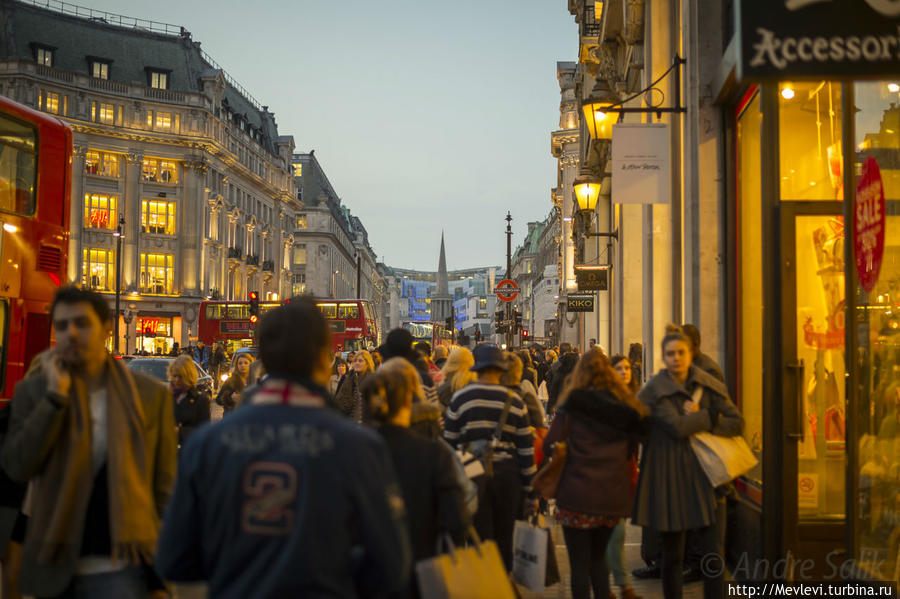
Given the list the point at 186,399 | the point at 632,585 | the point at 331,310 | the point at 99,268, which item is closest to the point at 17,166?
the point at 186,399

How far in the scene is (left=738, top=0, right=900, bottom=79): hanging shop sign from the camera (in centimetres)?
429

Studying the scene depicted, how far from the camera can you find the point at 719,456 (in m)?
6.14

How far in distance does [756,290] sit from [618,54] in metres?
14.1

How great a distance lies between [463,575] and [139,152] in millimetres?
68975

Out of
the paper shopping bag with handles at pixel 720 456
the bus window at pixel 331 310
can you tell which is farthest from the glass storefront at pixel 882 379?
the bus window at pixel 331 310

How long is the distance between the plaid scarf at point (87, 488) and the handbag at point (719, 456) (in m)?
3.71

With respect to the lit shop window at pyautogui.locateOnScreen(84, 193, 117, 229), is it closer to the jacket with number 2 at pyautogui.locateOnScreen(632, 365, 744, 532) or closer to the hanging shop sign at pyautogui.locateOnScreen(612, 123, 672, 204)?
the hanging shop sign at pyautogui.locateOnScreen(612, 123, 672, 204)

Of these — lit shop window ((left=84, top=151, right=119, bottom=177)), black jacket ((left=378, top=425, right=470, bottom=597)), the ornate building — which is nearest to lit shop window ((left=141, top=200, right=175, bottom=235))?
the ornate building

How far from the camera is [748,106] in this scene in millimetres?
8773

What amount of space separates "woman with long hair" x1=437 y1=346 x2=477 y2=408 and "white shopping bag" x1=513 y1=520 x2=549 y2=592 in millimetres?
2547

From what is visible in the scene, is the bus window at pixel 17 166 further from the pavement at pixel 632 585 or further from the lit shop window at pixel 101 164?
the lit shop window at pixel 101 164

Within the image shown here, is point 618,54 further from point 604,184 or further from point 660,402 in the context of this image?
point 660,402

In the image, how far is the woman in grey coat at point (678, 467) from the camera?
6074mm

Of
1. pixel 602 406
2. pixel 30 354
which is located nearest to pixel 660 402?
pixel 602 406
